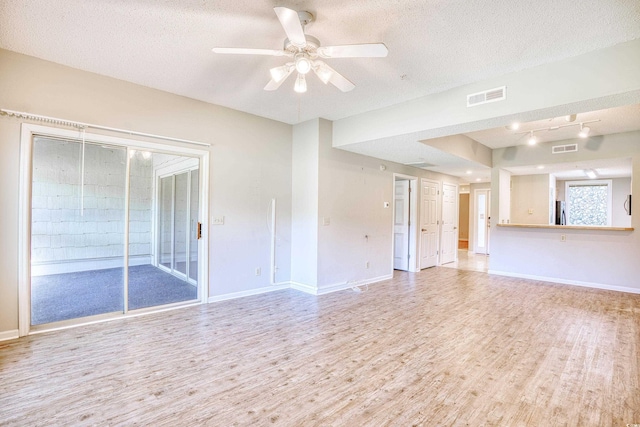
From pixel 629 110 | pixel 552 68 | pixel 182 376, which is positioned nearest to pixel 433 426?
pixel 182 376

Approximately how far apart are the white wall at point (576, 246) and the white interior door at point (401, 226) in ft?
5.94

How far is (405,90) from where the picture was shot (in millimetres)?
3629

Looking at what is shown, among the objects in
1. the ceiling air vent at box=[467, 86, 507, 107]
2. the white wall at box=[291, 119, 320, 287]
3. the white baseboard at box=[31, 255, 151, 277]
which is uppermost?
the ceiling air vent at box=[467, 86, 507, 107]

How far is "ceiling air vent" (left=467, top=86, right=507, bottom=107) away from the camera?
3200mm

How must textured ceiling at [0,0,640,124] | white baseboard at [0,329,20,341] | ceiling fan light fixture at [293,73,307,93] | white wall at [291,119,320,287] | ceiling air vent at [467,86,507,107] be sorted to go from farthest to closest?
white wall at [291,119,320,287] < ceiling air vent at [467,86,507,107] < white baseboard at [0,329,20,341] < ceiling fan light fixture at [293,73,307,93] < textured ceiling at [0,0,640,124]

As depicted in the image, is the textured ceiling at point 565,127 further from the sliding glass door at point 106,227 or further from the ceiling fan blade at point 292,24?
the sliding glass door at point 106,227

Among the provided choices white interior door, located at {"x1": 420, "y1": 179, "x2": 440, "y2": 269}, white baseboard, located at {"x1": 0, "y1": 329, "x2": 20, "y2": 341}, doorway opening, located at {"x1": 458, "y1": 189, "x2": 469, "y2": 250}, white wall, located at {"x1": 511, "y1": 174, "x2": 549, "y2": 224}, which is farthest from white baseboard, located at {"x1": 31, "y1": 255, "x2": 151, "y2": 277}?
doorway opening, located at {"x1": 458, "y1": 189, "x2": 469, "y2": 250}

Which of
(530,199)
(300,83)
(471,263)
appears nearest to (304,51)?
(300,83)

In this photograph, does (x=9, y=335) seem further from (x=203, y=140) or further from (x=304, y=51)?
(x=304, y=51)

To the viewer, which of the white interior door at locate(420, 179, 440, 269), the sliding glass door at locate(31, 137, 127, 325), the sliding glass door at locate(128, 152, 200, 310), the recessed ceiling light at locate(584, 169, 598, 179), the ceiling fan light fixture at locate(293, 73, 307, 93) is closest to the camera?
the ceiling fan light fixture at locate(293, 73, 307, 93)

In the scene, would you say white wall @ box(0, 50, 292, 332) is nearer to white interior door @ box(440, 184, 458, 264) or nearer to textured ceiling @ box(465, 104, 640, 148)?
textured ceiling @ box(465, 104, 640, 148)

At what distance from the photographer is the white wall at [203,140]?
9.77ft

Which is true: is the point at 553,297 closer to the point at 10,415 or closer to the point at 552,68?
the point at 552,68

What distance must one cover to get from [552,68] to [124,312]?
206 inches
